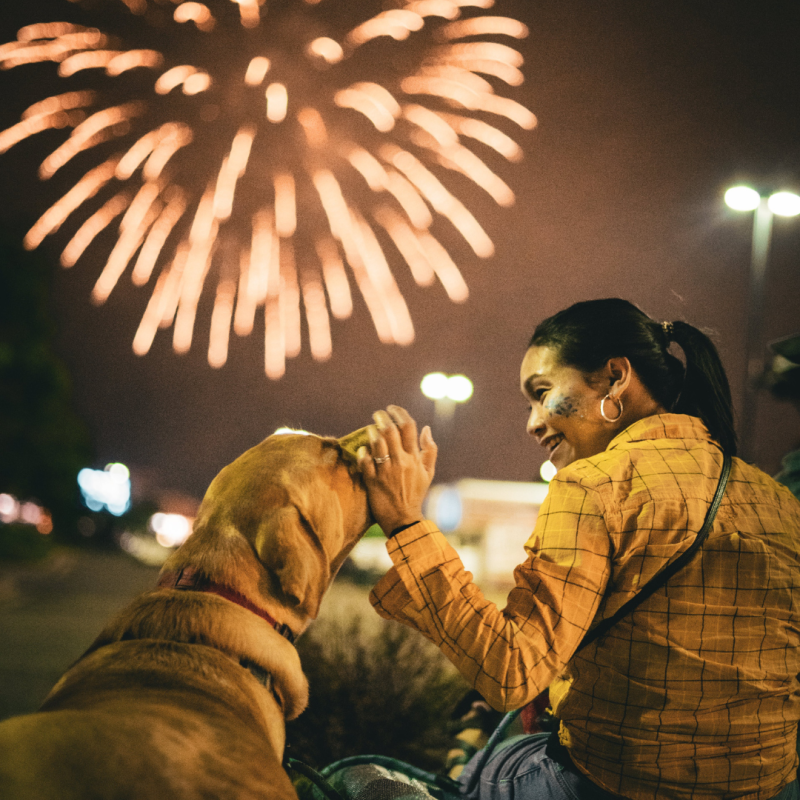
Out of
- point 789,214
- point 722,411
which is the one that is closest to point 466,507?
point 789,214

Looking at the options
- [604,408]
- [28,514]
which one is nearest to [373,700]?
[604,408]

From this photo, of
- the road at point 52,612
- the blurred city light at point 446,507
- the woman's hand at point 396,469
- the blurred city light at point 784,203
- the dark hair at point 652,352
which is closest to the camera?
the woman's hand at point 396,469

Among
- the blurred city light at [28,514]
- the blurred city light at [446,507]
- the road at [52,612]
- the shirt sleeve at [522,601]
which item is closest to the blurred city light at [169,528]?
the blurred city light at [28,514]

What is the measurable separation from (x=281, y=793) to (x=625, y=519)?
43.1 inches

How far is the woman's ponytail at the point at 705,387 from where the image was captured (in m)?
2.24

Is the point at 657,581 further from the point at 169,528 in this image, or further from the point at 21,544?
the point at 169,528

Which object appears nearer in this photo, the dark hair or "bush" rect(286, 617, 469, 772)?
the dark hair

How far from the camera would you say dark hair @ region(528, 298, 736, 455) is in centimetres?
221

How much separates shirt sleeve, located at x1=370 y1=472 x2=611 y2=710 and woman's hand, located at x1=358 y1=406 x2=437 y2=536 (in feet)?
0.62

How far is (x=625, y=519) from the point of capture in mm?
1672

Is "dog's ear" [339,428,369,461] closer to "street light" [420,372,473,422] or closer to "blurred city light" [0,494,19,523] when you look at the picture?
"street light" [420,372,473,422]

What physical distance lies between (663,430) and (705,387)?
406 mm

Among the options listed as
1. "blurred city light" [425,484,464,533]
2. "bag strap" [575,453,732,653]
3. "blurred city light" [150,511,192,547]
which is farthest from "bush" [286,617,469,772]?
"blurred city light" [150,511,192,547]

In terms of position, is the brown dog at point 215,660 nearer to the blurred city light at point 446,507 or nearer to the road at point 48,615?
the road at point 48,615
